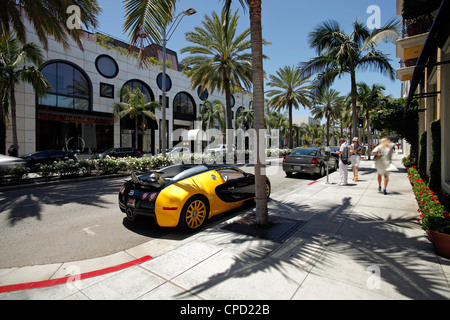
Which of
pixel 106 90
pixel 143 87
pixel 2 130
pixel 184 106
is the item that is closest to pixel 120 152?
pixel 2 130

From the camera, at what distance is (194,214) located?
16.3ft

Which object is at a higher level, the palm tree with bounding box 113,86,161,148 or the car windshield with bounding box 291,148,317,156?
the palm tree with bounding box 113,86,161,148

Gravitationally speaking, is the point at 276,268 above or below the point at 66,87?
below

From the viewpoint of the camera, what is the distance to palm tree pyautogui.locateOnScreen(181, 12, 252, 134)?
688 inches

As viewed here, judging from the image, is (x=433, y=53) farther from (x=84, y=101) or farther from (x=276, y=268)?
(x=84, y=101)

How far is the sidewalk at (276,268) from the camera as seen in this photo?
2.74 meters

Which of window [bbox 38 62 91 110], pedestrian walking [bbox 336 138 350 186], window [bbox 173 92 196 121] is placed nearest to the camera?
pedestrian walking [bbox 336 138 350 186]

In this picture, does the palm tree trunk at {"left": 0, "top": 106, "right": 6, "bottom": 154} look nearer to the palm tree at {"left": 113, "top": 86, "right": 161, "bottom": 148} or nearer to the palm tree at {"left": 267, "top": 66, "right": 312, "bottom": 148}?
the palm tree at {"left": 113, "top": 86, "right": 161, "bottom": 148}

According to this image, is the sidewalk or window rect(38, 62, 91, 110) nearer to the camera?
the sidewalk

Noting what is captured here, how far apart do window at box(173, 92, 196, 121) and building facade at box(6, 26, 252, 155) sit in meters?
3.58

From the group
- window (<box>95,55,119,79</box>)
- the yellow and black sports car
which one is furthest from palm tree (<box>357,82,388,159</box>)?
window (<box>95,55,119,79</box>)

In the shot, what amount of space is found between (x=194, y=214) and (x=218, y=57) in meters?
15.9

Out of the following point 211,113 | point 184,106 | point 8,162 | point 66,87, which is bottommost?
point 8,162
